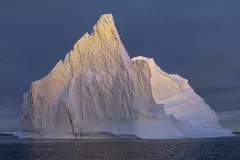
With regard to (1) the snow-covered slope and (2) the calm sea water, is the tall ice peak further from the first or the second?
(2) the calm sea water

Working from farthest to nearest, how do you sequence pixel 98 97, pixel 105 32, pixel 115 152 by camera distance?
pixel 105 32, pixel 98 97, pixel 115 152

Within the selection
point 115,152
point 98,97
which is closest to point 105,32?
point 98,97

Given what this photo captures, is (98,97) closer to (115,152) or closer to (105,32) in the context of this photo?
(105,32)

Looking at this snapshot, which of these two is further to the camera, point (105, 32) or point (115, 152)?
point (105, 32)

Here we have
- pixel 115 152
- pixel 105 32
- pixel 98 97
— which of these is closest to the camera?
pixel 115 152

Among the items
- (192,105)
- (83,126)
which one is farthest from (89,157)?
(192,105)

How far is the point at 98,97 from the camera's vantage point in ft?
145

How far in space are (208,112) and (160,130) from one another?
1700 centimetres

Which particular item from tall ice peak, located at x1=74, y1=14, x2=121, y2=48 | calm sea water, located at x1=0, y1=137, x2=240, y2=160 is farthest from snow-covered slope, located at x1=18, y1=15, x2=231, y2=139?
calm sea water, located at x1=0, y1=137, x2=240, y2=160

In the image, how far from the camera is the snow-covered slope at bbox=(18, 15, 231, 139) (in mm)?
43438

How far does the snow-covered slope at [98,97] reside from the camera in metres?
43.4

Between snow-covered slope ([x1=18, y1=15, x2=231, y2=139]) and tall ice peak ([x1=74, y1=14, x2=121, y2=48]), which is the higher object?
tall ice peak ([x1=74, y1=14, x2=121, y2=48])

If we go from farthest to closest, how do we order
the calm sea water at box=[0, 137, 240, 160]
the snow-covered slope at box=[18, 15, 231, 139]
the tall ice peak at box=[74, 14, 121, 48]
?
the tall ice peak at box=[74, 14, 121, 48] < the snow-covered slope at box=[18, 15, 231, 139] < the calm sea water at box=[0, 137, 240, 160]

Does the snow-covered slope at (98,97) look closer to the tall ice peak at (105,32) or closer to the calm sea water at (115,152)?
the tall ice peak at (105,32)
